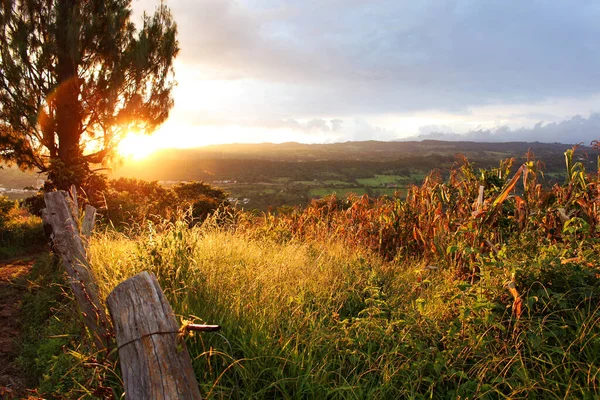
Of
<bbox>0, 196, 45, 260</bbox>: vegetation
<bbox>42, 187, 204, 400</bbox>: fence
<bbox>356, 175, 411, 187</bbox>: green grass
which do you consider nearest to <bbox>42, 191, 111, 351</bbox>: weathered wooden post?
<bbox>42, 187, 204, 400</bbox>: fence

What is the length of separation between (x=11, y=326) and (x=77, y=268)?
233 cm

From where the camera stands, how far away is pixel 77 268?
3.23m

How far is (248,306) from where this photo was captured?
3.14 meters

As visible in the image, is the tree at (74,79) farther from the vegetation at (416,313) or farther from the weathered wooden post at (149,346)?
the weathered wooden post at (149,346)

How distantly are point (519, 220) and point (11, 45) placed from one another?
13144 millimetres

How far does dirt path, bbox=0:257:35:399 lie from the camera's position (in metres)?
3.18

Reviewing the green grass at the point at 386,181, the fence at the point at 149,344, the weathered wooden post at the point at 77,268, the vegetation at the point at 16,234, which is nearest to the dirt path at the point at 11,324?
Result: the weathered wooden post at the point at 77,268

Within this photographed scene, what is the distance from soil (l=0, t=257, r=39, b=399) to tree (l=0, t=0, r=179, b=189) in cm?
408

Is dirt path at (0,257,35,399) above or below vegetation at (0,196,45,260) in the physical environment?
below

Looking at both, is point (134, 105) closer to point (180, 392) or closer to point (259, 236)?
point (259, 236)

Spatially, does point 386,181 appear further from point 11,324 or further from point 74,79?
point 11,324

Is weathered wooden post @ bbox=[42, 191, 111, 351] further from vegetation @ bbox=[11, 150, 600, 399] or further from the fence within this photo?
the fence

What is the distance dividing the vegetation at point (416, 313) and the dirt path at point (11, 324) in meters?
0.45

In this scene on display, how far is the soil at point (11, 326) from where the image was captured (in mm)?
3129
